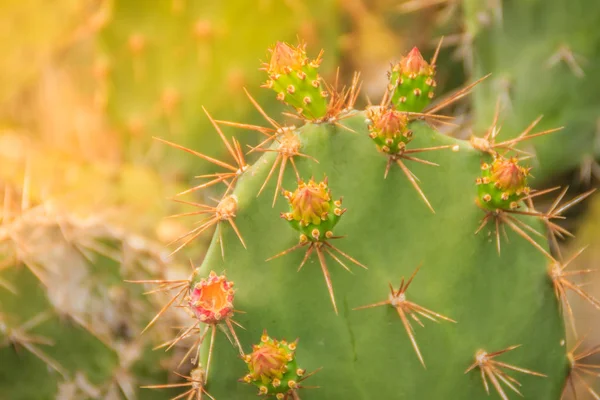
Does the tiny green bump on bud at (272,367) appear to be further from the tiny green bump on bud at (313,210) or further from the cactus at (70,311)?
the cactus at (70,311)

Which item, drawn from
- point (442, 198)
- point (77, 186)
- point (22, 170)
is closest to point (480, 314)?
point (442, 198)

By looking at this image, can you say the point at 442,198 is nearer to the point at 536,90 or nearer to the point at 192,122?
the point at 536,90

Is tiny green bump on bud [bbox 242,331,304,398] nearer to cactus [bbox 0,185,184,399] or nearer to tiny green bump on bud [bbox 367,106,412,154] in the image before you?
tiny green bump on bud [bbox 367,106,412,154]

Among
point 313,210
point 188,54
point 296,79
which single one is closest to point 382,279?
point 313,210

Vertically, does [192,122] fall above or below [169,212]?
above

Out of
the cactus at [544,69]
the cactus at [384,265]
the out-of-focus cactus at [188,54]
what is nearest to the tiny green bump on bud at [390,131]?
the cactus at [384,265]

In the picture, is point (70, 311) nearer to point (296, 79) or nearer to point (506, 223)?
point (296, 79)

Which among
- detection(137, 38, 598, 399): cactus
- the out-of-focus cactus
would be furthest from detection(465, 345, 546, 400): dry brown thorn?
the out-of-focus cactus
